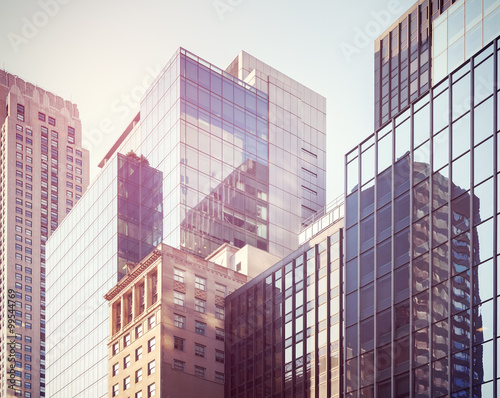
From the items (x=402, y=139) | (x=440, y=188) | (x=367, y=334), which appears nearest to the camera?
(x=440, y=188)

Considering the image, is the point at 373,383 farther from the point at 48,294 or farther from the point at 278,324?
the point at 48,294

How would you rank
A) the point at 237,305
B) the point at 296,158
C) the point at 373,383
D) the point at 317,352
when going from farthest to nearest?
1. the point at 296,158
2. the point at 237,305
3. the point at 317,352
4. the point at 373,383

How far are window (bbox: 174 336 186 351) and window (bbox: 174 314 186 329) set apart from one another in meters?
1.49

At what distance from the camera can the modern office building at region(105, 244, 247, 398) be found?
100 meters

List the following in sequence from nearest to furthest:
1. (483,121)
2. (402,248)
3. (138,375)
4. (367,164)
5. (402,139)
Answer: (483,121) < (402,248) < (402,139) < (367,164) < (138,375)

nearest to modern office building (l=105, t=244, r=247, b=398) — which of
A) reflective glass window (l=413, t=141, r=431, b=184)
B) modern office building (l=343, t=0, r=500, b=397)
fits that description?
modern office building (l=343, t=0, r=500, b=397)

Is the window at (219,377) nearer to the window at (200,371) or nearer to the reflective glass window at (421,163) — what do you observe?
the window at (200,371)

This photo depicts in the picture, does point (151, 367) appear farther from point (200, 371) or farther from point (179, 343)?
point (200, 371)

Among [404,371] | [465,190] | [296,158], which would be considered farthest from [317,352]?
[296,158]

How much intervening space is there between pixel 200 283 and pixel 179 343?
836cm

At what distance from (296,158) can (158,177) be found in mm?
24298

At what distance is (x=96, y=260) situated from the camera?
430 feet

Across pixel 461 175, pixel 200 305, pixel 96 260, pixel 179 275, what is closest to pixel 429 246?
pixel 461 175

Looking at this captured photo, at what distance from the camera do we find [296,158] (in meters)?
143
